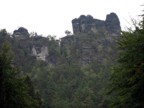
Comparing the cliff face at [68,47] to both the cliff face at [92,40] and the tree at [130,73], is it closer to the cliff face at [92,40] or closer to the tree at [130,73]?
the cliff face at [92,40]

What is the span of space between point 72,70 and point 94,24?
4502 cm

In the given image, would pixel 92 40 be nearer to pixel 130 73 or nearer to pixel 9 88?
pixel 9 88

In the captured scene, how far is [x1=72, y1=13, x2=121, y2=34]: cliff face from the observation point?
452 ft

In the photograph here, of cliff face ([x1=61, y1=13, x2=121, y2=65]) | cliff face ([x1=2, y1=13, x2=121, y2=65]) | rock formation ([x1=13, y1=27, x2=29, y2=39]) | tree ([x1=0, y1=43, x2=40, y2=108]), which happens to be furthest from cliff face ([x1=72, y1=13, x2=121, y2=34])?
tree ([x1=0, y1=43, x2=40, y2=108])

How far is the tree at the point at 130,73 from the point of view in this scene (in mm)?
16438

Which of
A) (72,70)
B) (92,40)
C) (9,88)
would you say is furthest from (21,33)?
(9,88)

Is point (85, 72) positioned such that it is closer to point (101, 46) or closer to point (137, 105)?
point (101, 46)

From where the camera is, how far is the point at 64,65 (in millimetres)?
103562

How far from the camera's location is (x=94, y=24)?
458 feet

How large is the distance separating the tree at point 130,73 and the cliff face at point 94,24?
11681cm

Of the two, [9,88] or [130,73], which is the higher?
[130,73]

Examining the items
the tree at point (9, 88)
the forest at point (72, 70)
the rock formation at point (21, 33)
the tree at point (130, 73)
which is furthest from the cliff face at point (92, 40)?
the tree at point (130, 73)

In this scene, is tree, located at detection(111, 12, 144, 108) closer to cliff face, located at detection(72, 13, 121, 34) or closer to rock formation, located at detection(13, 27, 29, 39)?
rock formation, located at detection(13, 27, 29, 39)

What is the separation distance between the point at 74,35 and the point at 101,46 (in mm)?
10398
